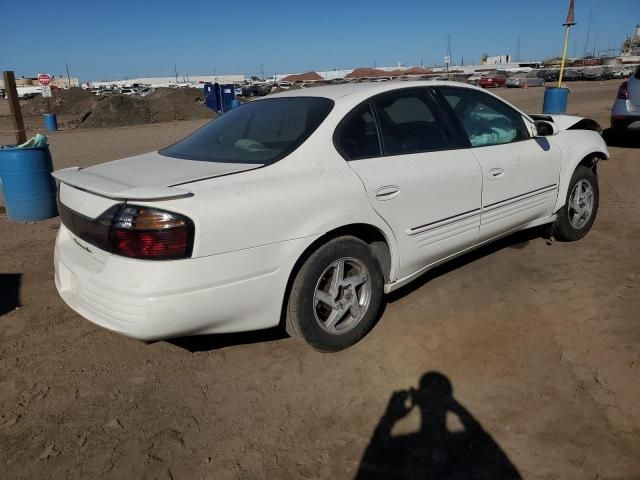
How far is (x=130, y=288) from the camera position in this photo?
2488 mm

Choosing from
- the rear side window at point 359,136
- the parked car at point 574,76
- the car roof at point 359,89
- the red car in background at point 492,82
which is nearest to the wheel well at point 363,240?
the rear side window at point 359,136

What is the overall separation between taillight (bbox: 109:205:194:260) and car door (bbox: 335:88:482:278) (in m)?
1.13

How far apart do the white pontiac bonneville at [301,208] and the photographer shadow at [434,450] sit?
70 cm

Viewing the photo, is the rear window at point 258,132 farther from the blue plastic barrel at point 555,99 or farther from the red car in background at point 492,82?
the red car in background at point 492,82

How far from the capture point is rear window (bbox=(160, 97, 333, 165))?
3096 mm

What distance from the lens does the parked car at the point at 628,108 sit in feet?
30.1

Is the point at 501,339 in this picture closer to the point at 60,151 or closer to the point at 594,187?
the point at 594,187

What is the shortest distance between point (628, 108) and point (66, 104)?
4194 cm

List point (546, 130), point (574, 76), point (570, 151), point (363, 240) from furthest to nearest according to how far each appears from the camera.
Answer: point (574, 76) < point (570, 151) < point (546, 130) < point (363, 240)

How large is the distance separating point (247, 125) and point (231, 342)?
151 cm

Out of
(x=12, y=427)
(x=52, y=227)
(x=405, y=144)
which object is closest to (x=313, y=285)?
(x=405, y=144)

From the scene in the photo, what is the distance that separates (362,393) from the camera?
284 centimetres

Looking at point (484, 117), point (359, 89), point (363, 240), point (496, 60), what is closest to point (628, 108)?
point (484, 117)

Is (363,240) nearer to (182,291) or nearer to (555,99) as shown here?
(182,291)
